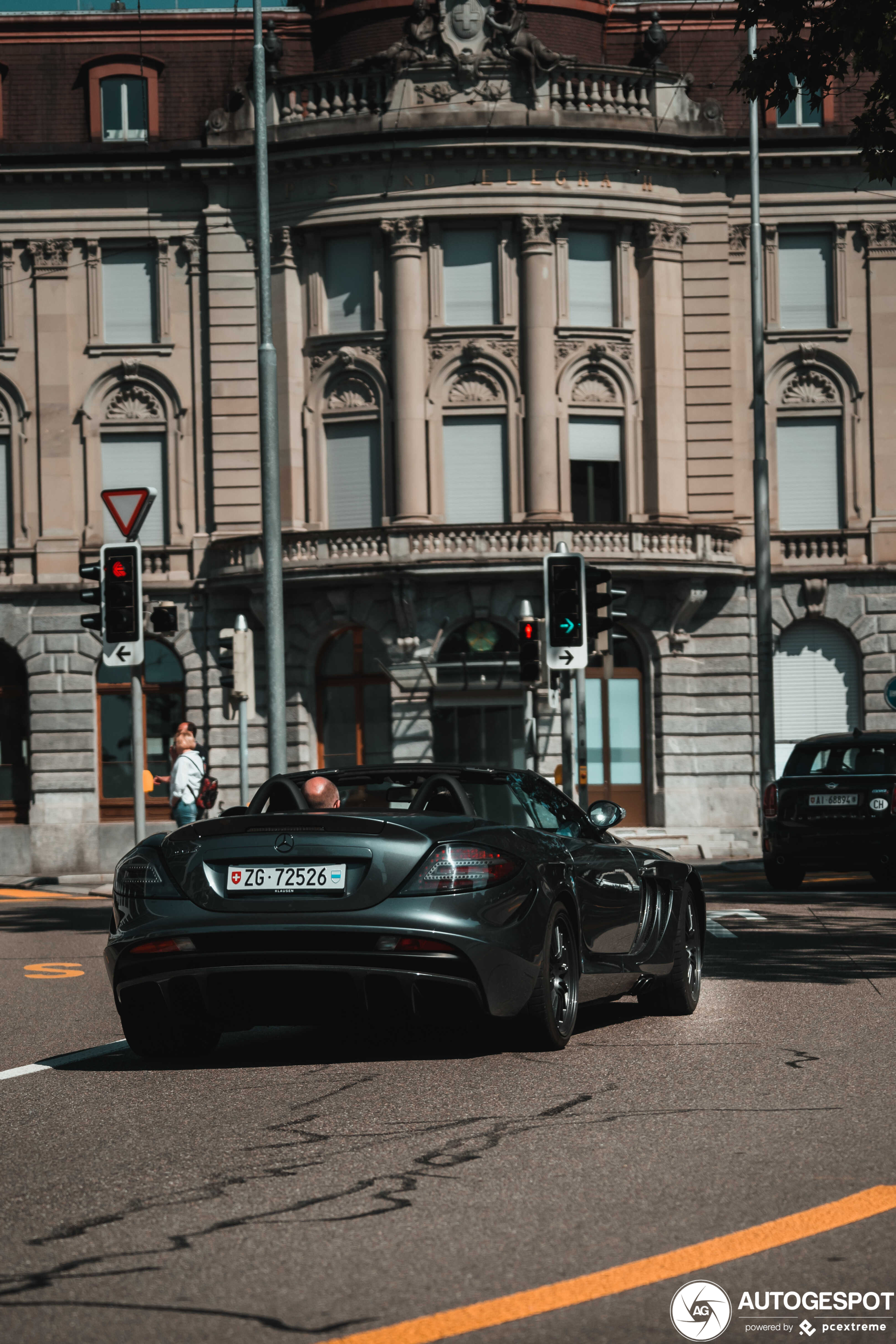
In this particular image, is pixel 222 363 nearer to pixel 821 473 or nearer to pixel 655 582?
pixel 655 582

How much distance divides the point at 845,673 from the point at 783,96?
23.1 meters

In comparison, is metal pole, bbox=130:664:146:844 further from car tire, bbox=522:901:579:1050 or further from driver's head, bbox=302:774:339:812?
car tire, bbox=522:901:579:1050

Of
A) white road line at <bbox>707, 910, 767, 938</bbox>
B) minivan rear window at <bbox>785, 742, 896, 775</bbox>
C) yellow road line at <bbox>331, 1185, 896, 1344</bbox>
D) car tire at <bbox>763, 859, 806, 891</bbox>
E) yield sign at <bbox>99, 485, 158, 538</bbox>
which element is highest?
yield sign at <bbox>99, 485, 158, 538</bbox>

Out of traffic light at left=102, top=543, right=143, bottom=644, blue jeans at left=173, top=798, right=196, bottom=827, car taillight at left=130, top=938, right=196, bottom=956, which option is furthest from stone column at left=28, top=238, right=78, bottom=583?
car taillight at left=130, top=938, right=196, bottom=956

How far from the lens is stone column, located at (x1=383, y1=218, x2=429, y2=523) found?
118 feet

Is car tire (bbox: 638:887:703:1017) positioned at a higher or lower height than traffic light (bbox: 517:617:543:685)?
lower

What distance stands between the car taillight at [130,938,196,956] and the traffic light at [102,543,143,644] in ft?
38.1

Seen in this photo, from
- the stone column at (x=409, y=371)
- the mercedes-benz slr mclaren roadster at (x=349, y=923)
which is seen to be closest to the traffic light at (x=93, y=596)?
the mercedes-benz slr mclaren roadster at (x=349, y=923)

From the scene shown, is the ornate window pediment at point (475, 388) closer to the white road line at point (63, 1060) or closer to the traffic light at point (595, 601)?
the traffic light at point (595, 601)

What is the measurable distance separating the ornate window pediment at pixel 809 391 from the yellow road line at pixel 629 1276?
33332mm

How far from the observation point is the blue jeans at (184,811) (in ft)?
77.0

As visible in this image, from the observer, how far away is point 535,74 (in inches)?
1415

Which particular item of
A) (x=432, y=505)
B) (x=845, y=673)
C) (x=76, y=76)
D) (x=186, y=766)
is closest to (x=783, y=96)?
(x=186, y=766)

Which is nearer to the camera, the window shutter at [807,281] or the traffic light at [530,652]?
the traffic light at [530,652]
